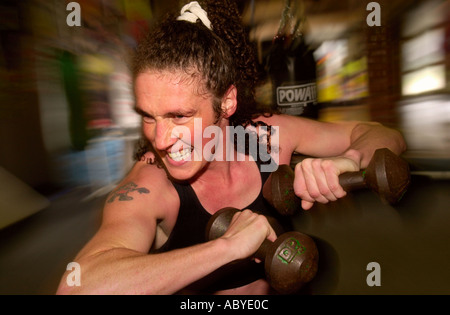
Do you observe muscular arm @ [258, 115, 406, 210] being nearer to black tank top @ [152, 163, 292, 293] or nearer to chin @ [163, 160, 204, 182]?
black tank top @ [152, 163, 292, 293]

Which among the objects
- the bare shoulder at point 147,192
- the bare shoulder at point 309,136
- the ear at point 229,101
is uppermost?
the ear at point 229,101

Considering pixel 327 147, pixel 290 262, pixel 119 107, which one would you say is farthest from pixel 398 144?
pixel 119 107

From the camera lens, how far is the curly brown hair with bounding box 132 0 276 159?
39.0 inches

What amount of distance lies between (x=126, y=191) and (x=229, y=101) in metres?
0.49

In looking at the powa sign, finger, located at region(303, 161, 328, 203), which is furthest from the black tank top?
the powa sign

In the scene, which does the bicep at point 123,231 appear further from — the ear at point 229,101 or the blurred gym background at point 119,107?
the blurred gym background at point 119,107

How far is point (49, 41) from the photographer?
2.38m

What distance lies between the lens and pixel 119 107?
3.07 metres

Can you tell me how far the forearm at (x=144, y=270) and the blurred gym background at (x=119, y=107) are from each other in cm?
132

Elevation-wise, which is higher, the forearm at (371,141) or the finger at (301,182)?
the forearm at (371,141)

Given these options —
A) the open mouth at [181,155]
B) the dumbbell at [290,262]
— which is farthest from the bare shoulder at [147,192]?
the dumbbell at [290,262]

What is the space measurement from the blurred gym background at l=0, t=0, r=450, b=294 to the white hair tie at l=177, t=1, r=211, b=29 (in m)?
0.86

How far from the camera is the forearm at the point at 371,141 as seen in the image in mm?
1211

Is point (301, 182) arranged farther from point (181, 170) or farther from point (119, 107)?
point (119, 107)
